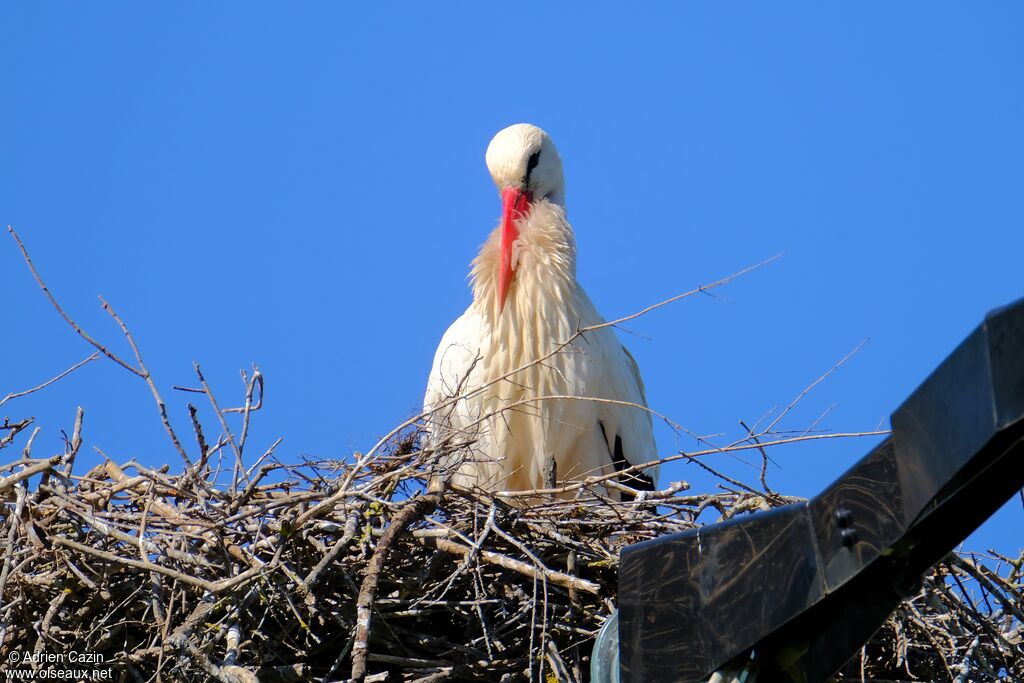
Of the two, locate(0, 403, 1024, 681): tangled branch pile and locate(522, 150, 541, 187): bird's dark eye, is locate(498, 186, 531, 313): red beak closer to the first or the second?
locate(522, 150, 541, 187): bird's dark eye

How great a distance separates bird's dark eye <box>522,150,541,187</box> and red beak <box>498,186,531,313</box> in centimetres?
3

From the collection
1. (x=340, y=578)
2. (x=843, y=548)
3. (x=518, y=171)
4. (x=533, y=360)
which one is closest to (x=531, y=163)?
(x=518, y=171)

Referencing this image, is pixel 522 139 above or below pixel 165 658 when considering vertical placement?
above

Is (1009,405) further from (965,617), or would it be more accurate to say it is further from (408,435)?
(408,435)

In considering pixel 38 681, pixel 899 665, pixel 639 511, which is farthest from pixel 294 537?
pixel 899 665

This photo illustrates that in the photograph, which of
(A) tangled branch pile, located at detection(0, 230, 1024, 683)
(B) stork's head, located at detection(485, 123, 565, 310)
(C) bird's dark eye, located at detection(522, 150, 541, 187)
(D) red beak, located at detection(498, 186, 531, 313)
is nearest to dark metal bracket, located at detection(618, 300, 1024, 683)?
(A) tangled branch pile, located at detection(0, 230, 1024, 683)

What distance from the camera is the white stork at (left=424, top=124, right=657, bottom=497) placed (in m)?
3.61

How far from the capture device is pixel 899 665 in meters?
2.42

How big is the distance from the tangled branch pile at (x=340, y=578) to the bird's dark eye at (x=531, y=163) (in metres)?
1.45

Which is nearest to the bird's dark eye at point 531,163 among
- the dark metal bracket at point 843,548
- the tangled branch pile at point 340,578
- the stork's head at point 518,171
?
the stork's head at point 518,171

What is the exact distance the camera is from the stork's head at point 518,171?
3859 millimetres

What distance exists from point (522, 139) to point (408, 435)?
49.1 inches

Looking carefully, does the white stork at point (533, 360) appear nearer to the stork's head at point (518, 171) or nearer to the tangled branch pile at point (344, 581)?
the stork's head at point (518, 171)

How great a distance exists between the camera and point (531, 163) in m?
3.92
